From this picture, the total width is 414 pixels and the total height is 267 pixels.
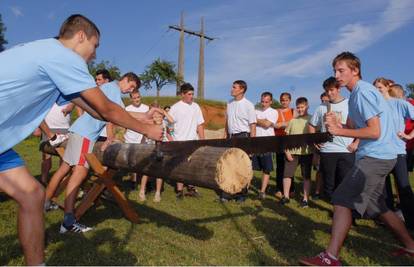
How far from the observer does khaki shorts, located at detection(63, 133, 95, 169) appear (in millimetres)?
5156

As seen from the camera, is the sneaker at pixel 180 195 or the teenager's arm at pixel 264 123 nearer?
the sneaker at pixel 180 195

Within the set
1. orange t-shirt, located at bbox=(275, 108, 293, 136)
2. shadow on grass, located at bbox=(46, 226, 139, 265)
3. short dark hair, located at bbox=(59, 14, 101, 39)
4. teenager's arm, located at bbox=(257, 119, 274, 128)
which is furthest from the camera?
orange t-shirt, located at bbox=(275, 108, 293, 136)

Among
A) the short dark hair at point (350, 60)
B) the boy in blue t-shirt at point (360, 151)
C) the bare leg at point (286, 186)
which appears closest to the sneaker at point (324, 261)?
the boy in blue t-shirt at point (360, 151)

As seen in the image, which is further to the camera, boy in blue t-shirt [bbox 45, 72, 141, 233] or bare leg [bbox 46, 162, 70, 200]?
bare leg [bbox 46, 162, 70, 200]

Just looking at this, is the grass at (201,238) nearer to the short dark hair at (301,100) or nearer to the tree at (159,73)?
the short dark hair at (301,100)

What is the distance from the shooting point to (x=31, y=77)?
2.85 metres

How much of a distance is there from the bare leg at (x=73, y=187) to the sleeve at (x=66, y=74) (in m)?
2.47

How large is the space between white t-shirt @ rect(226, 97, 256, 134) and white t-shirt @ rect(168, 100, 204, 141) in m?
0.73

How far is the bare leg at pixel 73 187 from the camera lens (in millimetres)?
4973

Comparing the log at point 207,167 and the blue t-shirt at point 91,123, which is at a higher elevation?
the blue t-shirt at point 91,123

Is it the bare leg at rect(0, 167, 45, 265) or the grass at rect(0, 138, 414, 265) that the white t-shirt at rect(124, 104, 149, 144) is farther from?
the bare leg at rect(0, 167, 45, 265)

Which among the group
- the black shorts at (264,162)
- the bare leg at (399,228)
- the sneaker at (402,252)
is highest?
the black shorts at (264,162)

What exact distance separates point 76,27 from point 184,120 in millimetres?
4453

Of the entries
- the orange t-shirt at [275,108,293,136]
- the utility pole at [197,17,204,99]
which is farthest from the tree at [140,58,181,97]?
the orange t-shirt at [275,108,293,136]
